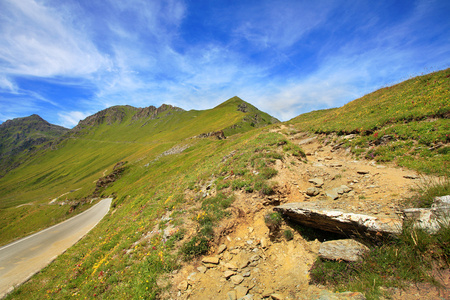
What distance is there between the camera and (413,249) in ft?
16.0

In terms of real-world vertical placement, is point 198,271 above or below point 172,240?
below

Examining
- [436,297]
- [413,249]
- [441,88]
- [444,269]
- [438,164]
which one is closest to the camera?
[436,297]

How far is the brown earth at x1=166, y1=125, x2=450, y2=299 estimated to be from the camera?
664 cm

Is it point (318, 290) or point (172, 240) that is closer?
point (318, 290)

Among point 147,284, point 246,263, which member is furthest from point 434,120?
point 147,284

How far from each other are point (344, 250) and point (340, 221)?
111cm

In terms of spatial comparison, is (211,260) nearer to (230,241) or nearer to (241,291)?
(230,241)

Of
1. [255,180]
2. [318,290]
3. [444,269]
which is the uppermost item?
[255,180]

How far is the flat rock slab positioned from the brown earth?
29.8 inches

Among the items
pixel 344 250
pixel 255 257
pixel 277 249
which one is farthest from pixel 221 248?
pixel 344 250

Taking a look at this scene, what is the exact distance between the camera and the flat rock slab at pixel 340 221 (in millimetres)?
5951

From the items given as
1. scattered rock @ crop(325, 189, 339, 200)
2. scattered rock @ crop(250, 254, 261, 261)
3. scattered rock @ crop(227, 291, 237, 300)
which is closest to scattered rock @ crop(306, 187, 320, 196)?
scattered rock @ crop(325, 189, 339, 200)

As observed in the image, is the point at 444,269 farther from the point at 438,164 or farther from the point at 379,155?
the point at 379,155

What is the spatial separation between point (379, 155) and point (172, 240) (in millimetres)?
17131
